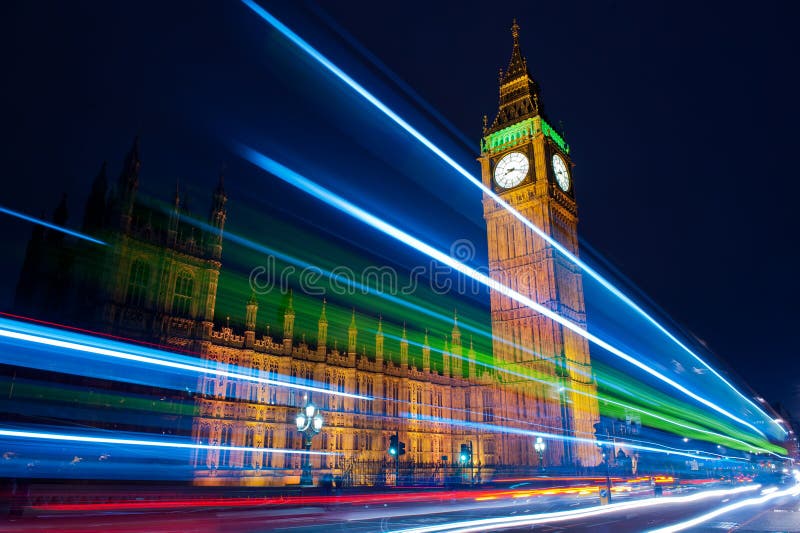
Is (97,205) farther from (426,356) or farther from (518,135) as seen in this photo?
(518,135)

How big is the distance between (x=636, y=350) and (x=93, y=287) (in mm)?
72085

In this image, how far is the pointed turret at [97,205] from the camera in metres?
37.5

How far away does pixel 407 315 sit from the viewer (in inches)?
2667

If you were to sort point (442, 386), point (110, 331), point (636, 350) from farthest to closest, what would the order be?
point (636, 350)
point (442, 386)
point (110, 331)

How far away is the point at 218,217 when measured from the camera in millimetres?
42156

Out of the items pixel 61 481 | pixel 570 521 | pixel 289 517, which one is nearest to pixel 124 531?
pixel 289 517

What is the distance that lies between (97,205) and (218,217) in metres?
8.66

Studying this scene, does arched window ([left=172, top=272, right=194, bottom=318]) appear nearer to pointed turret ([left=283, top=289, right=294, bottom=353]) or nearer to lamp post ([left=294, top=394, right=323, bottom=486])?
pointed turret ([left=283, top=289, right=294, bottom=353])

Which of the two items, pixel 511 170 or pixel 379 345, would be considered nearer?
pixel 379 345

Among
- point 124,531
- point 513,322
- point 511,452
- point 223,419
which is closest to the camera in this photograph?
point 124,531

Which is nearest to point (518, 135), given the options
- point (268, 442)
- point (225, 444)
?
point (268, 442)

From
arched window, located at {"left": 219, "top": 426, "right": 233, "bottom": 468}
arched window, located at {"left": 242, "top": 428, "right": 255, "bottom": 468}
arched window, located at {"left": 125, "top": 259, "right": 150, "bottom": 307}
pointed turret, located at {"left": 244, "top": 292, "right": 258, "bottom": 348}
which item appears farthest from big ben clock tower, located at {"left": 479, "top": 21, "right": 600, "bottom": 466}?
arched window, located at {"left": 125, "top": 259, "right": 150, "bottom": 307}

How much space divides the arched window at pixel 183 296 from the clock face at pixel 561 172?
39511 millimetres

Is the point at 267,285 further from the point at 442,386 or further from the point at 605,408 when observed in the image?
the point at 605,408
